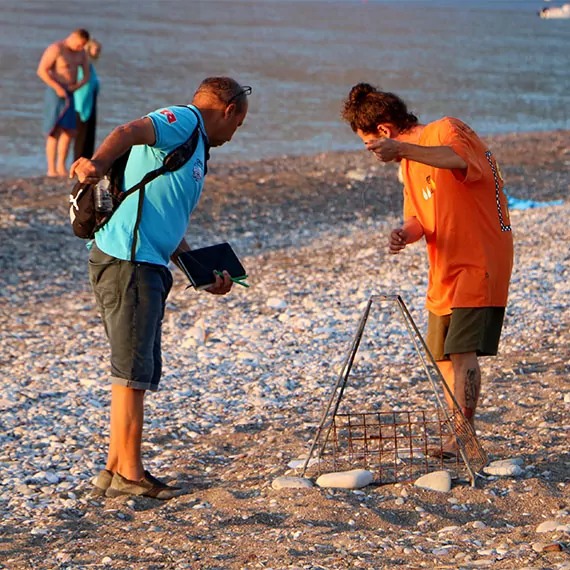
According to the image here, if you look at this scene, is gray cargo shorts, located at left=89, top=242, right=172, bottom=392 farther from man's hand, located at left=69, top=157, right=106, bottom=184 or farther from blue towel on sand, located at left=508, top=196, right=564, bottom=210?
blue towel on sand, located at left=508, top=196, right=564, bottom=210

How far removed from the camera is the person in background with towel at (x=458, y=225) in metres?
4.61

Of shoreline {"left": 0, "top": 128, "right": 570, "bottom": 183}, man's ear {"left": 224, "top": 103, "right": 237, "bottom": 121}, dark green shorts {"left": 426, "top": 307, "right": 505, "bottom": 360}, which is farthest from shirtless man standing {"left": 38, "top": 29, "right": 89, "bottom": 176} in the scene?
dark green shorts {"left": 426, "top": 307, "right": 505, "bottom": 360}

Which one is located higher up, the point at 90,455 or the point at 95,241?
the point at 95,241

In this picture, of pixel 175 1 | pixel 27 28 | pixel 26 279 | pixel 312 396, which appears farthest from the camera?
pixel 175 1

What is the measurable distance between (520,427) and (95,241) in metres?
2.46

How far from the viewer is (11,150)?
59.1 ft

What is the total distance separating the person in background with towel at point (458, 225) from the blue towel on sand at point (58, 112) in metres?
8.88

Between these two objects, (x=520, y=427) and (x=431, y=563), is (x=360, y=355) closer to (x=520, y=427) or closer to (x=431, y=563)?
(x=520, y=427)

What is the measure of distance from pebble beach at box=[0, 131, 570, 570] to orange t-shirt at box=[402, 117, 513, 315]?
2.87 ft

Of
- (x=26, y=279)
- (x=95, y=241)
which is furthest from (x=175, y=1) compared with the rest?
(x=95, y=241)

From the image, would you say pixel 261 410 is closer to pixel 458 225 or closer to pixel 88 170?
pixel 458 225

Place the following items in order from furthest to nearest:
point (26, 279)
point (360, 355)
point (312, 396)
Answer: point (26, 279), point (360, 355), point (312, 396)

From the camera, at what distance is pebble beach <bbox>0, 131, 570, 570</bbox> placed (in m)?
4.10

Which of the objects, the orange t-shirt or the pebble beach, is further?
the orange t-shirt
